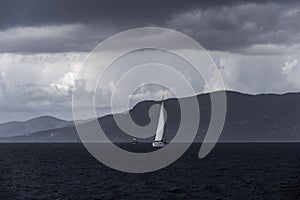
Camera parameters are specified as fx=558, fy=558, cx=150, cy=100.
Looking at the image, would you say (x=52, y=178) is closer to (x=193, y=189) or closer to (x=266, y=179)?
Answer: (x=193, y=189)

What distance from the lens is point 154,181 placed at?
121 meters

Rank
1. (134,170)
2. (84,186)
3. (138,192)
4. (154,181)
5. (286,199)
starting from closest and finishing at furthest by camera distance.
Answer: (286,199)
(138,192)
(84,186)
(154,181)
(134,170)

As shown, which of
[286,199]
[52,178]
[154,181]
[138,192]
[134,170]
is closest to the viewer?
[286,199]

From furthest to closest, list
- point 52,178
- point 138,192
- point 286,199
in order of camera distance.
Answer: point 52,178 → point 138,192 → point 286,199

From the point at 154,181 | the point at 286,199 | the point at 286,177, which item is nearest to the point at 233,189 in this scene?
the point at 286,199

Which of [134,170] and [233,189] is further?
[134,170]

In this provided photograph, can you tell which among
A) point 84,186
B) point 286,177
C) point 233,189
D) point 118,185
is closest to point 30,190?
point 84,186

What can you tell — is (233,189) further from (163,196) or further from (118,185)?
(118,185)

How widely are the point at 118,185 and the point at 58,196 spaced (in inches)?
772

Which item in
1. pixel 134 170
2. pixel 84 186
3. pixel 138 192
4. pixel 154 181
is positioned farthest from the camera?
pixel 134 170

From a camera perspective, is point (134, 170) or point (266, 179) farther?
point (134, 170)

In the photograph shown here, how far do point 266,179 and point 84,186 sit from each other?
1628 inches

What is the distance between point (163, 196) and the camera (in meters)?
94.9

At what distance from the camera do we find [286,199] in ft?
301
